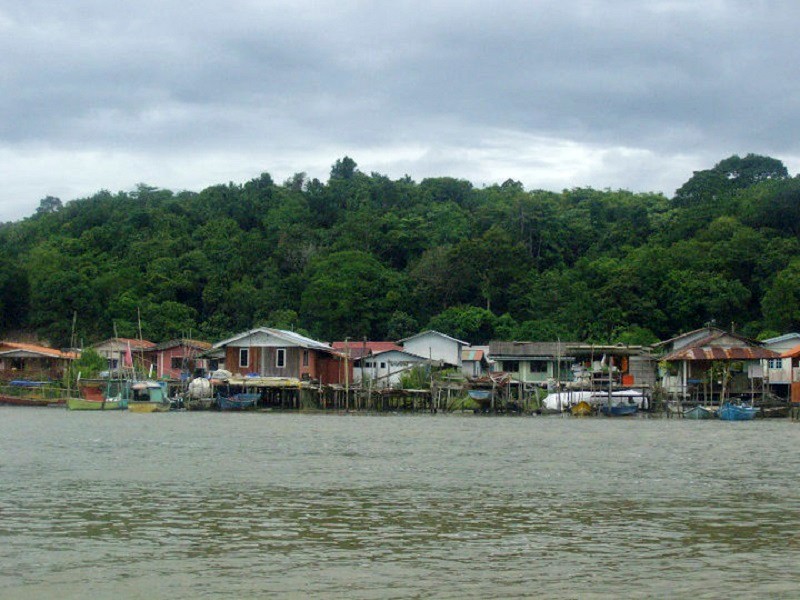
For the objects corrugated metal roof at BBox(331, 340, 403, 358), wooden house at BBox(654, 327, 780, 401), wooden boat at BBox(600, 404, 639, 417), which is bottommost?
wooden boat at BBox(600, 404, 639, 417)

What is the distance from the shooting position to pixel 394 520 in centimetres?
1686

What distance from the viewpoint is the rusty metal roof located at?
188 ft

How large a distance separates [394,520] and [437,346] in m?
53.8

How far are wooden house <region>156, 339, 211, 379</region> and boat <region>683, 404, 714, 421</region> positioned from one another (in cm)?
3330

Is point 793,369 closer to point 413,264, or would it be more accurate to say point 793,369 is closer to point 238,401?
point 238,401

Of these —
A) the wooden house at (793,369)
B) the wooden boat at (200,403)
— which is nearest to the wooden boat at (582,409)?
the wooden house at (793,369)

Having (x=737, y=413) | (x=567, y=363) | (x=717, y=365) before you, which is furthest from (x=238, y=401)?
(x=737, y=413)

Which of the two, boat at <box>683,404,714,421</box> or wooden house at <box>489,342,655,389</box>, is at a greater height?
wooden house at <box>489,342,655,389</box>

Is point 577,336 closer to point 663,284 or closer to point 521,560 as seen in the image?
point 663,284

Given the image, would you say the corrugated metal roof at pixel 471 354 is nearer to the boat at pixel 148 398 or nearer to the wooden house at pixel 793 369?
the wooden house at pixel 793 369

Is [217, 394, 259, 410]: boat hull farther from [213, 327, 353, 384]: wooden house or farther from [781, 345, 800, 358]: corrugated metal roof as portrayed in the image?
[781, 345, 800, 358]: corrugated metal roof

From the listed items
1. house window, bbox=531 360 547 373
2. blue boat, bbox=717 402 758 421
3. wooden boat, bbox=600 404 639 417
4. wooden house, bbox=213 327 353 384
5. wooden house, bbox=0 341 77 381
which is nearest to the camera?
blue boat, bbox=717 402 758 421

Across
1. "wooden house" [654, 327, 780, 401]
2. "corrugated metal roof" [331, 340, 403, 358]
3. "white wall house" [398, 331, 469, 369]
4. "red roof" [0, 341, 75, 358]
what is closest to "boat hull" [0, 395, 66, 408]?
"red roof" [0, 341, 75, 358]

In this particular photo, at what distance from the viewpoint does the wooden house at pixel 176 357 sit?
72438mm
